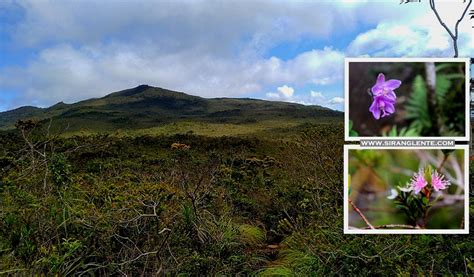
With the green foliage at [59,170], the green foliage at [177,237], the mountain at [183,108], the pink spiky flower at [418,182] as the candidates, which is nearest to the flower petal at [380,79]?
the pink spiky flower at [418,182]

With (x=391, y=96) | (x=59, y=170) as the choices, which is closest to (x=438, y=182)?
(x=391, y=96)

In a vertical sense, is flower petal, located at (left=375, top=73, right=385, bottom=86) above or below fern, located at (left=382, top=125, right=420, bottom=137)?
above

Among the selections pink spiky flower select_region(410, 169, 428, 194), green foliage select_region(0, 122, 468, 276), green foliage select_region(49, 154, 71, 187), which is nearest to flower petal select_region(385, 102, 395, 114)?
pink spiky flower select_region(410, 169, 428, 194)

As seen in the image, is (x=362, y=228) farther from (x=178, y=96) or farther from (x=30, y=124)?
(x=178, y=96)

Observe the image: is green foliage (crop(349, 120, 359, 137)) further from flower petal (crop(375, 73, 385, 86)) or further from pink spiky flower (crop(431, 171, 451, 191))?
pink spiky flower (crop(431, 171, 451, 191))

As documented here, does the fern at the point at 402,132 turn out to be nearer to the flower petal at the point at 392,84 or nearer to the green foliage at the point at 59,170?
the flower petal at the point at 392,84

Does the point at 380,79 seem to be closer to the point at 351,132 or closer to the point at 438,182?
the point at 351,132
